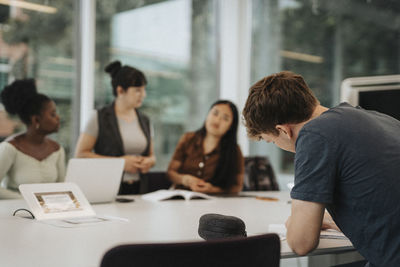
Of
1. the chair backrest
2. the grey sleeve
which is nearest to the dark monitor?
the chair backrest

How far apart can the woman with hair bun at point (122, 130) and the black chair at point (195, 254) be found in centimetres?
215

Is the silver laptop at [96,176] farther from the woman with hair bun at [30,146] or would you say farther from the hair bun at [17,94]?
the hair bun at [17,94]

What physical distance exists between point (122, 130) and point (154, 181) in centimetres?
48

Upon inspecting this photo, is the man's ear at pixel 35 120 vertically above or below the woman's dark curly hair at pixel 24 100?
below

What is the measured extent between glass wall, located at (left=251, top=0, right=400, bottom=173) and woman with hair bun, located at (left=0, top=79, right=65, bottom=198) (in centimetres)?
285

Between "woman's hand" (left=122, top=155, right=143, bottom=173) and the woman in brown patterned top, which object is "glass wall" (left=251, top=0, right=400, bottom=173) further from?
"woman's hand" (left=122, top=155, right=143, bottom=173)

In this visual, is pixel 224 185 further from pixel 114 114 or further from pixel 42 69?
pixel 42 69

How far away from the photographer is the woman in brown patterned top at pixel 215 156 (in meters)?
3.35

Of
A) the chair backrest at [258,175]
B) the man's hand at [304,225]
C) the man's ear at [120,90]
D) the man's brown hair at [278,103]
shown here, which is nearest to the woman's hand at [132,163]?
the man's ear at [120,90]

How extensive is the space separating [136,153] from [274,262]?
97.5 inches

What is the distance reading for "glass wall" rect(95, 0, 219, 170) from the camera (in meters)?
4.73

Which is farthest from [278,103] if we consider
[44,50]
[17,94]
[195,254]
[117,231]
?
[44,50]

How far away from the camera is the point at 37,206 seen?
2121 millimetres

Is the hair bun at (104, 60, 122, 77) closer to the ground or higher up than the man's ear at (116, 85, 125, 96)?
higher up
